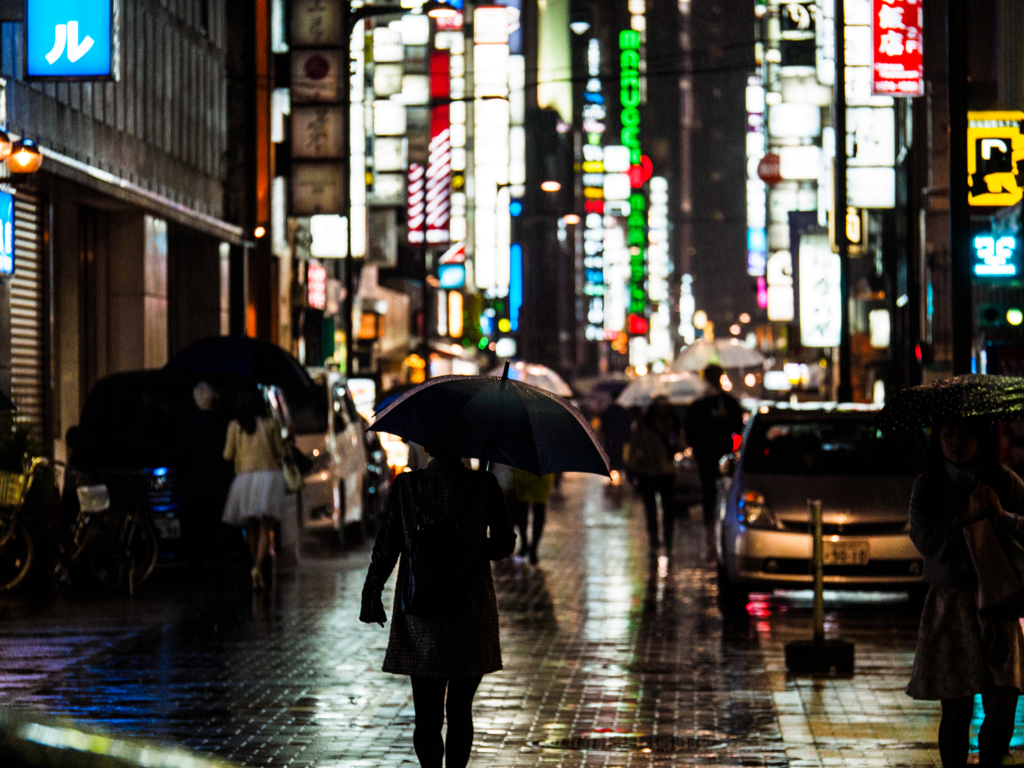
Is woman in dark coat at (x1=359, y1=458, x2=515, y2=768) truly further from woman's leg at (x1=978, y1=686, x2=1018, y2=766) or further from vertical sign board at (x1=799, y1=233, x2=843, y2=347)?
vertical sign board at (x1=799, y1=233, x2=843, y2=347)

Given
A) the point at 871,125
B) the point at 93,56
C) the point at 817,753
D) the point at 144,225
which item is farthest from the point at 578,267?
the point at 817,753

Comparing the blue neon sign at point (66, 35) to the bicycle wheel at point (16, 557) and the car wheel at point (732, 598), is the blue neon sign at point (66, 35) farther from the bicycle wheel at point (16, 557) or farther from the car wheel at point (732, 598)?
the car wheel at point (732, 598)

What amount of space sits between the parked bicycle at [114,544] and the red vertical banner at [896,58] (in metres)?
16.7

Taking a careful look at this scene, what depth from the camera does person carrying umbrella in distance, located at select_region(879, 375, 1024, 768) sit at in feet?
22.2

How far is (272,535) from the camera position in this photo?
17609mm

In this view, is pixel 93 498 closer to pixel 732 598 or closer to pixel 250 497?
pixel 250 497

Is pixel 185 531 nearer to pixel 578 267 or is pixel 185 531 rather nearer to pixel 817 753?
pixel 817 753

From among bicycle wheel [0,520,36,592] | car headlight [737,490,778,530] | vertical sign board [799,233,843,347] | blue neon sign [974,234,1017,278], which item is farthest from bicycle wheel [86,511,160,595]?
vertical sign board [799,233,843,347]

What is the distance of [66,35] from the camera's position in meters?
17.4

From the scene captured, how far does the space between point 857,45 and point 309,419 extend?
1952cm

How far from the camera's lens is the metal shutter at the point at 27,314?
2050 centimetres

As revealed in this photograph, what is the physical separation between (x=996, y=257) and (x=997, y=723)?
16.1m

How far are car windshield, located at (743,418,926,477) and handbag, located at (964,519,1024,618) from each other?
304 inches

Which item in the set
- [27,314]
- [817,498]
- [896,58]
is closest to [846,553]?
[817,498]
